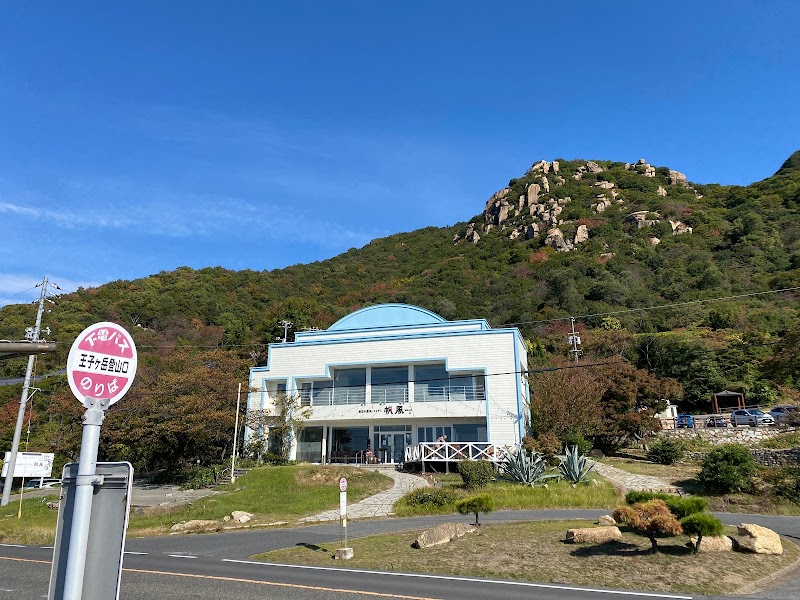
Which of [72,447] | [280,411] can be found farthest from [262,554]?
[72,447]

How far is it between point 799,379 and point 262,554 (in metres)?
35.7

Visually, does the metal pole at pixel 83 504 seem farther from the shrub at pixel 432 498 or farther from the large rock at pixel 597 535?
the shrub at pixel 432 498

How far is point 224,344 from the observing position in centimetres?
5378

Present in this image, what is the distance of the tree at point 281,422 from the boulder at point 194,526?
41.6 ft

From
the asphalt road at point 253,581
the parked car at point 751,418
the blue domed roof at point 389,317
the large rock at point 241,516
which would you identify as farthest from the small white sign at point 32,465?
the parked car at point 751,418

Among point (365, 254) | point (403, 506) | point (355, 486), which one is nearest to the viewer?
point (403, 506)

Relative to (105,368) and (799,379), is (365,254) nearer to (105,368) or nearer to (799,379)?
(799,379)

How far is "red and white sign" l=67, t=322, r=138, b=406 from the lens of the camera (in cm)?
292

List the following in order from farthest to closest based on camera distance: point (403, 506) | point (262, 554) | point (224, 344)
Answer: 1. point (224, 344)
2. point (403, 506)
3. point (262, 554)

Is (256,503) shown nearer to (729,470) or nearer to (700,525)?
(700,525)

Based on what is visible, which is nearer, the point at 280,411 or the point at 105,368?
the point at 105,368

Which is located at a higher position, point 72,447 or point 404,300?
point 404,300

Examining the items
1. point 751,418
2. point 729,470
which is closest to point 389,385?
point 729,470

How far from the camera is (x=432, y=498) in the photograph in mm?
20734
